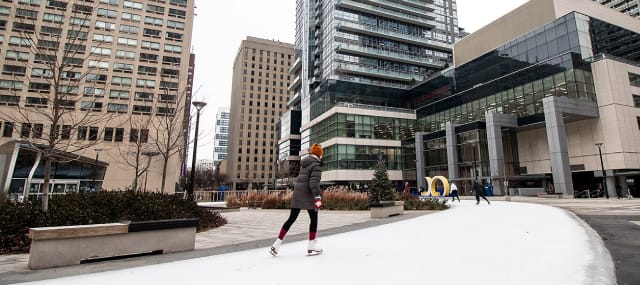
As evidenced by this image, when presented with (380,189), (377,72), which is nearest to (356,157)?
(377,72)

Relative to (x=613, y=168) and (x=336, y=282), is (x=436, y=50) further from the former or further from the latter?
(x=336, y=282)

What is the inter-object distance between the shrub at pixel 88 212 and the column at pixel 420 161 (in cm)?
4368

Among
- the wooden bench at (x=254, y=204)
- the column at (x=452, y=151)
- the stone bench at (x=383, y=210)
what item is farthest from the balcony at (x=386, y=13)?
the stone bench at (x=383, y=210)

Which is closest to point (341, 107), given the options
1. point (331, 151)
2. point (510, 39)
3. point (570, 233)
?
point (331, 151)

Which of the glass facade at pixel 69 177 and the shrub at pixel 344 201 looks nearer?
the shrub at pixel 344 201

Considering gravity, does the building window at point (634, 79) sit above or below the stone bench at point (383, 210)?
above

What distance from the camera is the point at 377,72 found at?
64062mm

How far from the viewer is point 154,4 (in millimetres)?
57344

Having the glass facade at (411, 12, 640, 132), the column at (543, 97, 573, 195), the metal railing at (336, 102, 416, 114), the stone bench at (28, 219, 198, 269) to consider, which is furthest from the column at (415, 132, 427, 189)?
the stone bench at (28, 219, 198, 269)

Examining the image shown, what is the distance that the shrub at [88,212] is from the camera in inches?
236

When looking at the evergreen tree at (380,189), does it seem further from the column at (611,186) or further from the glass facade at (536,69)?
the column at (611,186)

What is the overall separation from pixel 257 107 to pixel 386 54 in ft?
227

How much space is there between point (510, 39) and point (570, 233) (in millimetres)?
50003

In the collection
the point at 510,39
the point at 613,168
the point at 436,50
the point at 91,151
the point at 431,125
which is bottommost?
the point at 613,168
